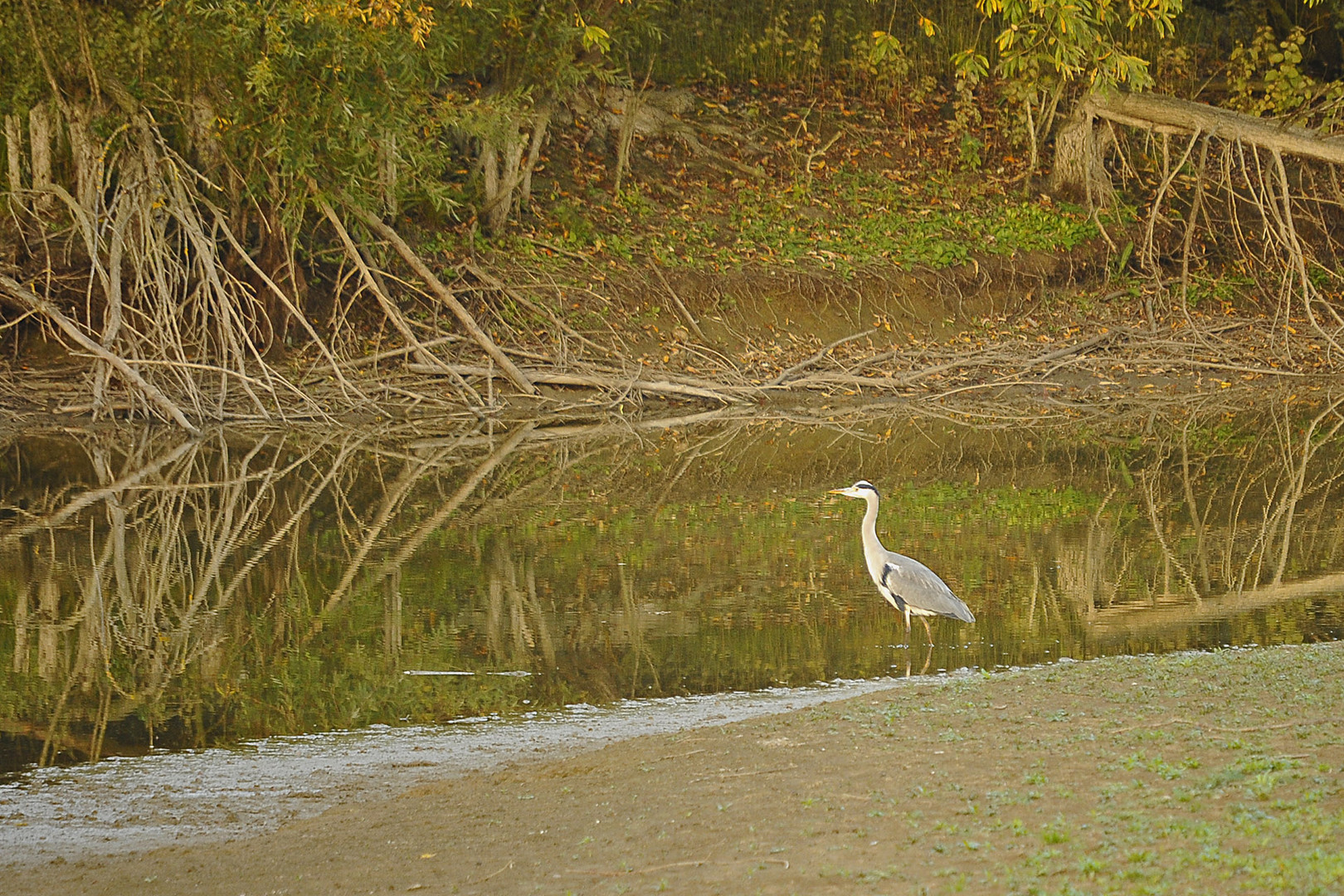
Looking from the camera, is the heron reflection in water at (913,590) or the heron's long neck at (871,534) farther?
the heron's long neck at (871,534)

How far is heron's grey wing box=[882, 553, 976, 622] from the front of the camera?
7938 mm

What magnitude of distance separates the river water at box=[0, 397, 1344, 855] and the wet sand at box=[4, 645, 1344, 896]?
25.1 inches

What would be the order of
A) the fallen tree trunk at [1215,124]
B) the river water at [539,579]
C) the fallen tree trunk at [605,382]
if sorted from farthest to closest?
the fallen tree trunk at [1215,124], the fallen tree trunk at [605,382], the river water at [539,579]

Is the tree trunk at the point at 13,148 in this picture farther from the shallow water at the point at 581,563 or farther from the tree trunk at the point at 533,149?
the tree trunk at the point at 533,149

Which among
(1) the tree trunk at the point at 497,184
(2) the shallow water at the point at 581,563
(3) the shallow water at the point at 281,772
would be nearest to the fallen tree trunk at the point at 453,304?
(2) the shallow water at the point at 581,563

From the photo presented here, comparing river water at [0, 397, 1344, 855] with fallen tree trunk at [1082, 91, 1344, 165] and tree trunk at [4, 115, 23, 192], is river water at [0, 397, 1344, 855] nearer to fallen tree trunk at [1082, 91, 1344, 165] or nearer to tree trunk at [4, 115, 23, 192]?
tree trunk at [4, 115, 23, 192]

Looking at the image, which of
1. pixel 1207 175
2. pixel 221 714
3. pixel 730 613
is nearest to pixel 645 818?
pixel 221 714

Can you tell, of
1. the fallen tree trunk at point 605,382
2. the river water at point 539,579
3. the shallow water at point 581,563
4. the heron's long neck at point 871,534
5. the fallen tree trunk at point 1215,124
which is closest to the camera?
the river water at point 539,579

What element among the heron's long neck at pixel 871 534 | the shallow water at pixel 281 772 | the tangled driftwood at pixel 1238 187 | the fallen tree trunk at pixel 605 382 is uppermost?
the tangled driftwood at pixel 1238 187

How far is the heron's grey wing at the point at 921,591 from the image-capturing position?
26.0 feet

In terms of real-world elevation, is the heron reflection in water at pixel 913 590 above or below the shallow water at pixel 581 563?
above

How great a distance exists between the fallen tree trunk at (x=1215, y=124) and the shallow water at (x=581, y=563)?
5576mm

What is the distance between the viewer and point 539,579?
9.90m

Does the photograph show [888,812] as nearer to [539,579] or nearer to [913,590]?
[913,590]
